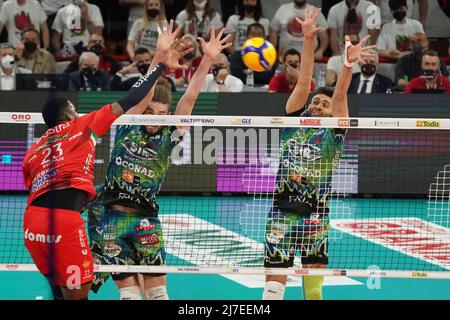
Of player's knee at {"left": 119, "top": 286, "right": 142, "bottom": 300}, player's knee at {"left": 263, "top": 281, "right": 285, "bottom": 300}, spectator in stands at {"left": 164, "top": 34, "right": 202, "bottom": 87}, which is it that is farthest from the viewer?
spectator in stands at {"left": 164, "top": 34, "right": 202, "bottom": 87}

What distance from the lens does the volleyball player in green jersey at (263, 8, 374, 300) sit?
8.53 meters

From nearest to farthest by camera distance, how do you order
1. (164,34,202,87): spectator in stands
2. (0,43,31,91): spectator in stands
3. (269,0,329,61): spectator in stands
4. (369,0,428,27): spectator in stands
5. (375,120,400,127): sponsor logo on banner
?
1. (375,120,400,127): sponsor logo on banner
2. (164,34,202,87): spectator in stands
3. (0,43,31,91): spectator in stands
4. (269,0,329,61): spectator in stands
5. (369,0,428,27): spectator in stands

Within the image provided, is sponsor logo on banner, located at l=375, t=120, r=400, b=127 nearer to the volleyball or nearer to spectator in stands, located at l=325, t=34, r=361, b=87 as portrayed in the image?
the volleyball

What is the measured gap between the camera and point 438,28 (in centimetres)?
2039

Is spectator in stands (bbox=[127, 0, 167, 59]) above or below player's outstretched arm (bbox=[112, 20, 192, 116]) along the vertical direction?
above

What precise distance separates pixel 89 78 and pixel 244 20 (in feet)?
12.7

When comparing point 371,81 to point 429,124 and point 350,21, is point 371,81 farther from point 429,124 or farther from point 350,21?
point 429,124

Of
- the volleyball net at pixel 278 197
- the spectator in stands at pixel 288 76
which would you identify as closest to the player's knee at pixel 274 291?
the volleyball net at pixel 278 197

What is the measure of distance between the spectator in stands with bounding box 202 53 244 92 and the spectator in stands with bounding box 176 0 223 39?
2106mm

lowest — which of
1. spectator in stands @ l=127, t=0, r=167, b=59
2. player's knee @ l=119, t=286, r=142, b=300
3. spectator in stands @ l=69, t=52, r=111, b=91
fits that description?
player's knee @ l=119, t=286, r=142, b=300

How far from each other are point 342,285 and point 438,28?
11.1 m

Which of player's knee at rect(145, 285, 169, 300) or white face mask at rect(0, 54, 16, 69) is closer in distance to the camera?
player's knee at rect(145, 285, 169, 300)

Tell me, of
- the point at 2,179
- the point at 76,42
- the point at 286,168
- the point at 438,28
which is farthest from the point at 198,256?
the point at 438,28

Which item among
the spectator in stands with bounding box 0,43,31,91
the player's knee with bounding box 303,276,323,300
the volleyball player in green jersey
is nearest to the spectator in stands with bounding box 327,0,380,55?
the spectator in stands with bounding box 0,43,31,91
